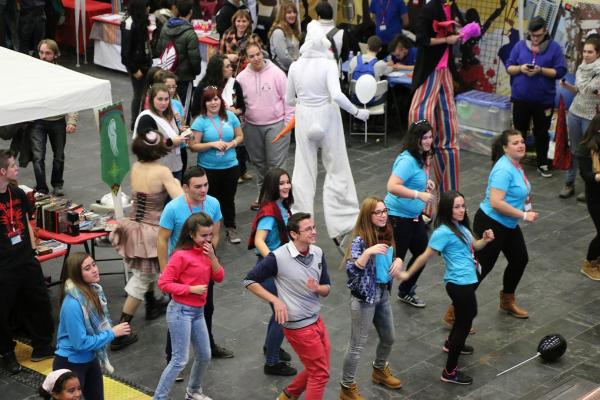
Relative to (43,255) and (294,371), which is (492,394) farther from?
(43,255)

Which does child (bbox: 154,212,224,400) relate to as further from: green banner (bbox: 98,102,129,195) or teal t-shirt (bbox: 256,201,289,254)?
green banner (bbox: 98,102,129,195)

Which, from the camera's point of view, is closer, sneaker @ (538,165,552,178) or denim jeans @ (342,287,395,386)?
denim jeans @ (342,287,395,386)

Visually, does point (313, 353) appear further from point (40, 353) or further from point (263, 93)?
point (263, 93)

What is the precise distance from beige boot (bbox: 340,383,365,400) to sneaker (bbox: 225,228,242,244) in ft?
10.6

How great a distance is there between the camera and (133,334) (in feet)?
28.3

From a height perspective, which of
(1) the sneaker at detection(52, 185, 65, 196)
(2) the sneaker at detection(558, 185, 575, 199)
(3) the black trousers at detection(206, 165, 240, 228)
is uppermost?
(3) the black trousers at detection(206, 165, 240, 228)

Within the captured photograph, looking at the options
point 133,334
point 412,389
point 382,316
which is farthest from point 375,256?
point 133,334

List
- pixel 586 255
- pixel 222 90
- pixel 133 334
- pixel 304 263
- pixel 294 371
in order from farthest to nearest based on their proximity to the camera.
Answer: pixel 222 90
pixel 586 255
pixel 133 334
pixel 294 371
pixel 304 263

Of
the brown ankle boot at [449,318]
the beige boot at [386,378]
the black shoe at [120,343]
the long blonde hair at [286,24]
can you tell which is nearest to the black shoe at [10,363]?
the black shoe at [120,343]

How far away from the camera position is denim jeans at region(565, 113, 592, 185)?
11.6 metres

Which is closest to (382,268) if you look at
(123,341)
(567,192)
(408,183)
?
(408,183)

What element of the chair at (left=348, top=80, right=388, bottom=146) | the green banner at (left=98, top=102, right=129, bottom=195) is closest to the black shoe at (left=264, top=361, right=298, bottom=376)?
the green banner at (left=98, top=102, right=129, bottom=195)

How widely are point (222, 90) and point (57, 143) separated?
201cm

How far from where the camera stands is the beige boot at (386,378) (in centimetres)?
778
